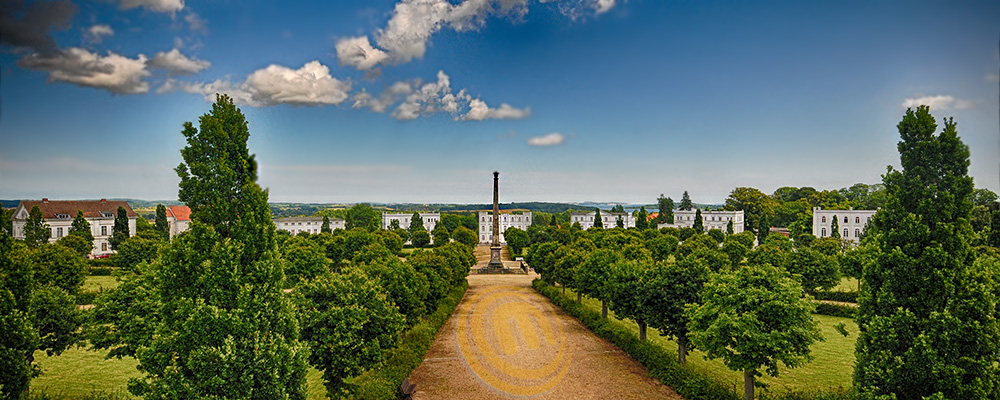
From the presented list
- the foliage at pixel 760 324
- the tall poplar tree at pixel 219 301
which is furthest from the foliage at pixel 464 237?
the tall poplar tree at pixel 219 301

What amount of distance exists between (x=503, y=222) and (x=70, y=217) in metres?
93.6

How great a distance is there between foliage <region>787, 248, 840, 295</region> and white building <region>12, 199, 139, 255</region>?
92.7 meters

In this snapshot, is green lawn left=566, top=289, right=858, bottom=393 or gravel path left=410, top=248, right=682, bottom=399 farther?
green lawn left=566, top=289, right=858, bottom=393

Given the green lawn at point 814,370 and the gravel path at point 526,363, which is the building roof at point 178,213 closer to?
the gravel path at point 526,363

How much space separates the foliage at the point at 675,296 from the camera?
1931cm

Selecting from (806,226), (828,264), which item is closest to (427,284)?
(828,264)

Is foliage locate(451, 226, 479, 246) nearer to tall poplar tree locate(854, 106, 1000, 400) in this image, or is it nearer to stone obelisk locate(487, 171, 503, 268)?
stone obelisk locate(487, 171, 503, 268)

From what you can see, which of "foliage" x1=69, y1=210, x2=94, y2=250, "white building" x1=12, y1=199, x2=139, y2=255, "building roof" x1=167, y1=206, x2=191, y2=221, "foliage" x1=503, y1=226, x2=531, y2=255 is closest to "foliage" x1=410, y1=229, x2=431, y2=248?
"foliage" x1=503, y1=226, x2=531, y2=255

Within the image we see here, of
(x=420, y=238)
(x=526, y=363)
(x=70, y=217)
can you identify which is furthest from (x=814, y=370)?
(x=70, y=217)

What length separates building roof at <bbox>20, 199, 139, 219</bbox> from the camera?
7402cm

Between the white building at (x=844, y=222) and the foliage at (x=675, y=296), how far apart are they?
3057 inches

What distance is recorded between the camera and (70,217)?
246ft

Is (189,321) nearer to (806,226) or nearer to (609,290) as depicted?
(609,290)

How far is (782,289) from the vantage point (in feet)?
47.5
